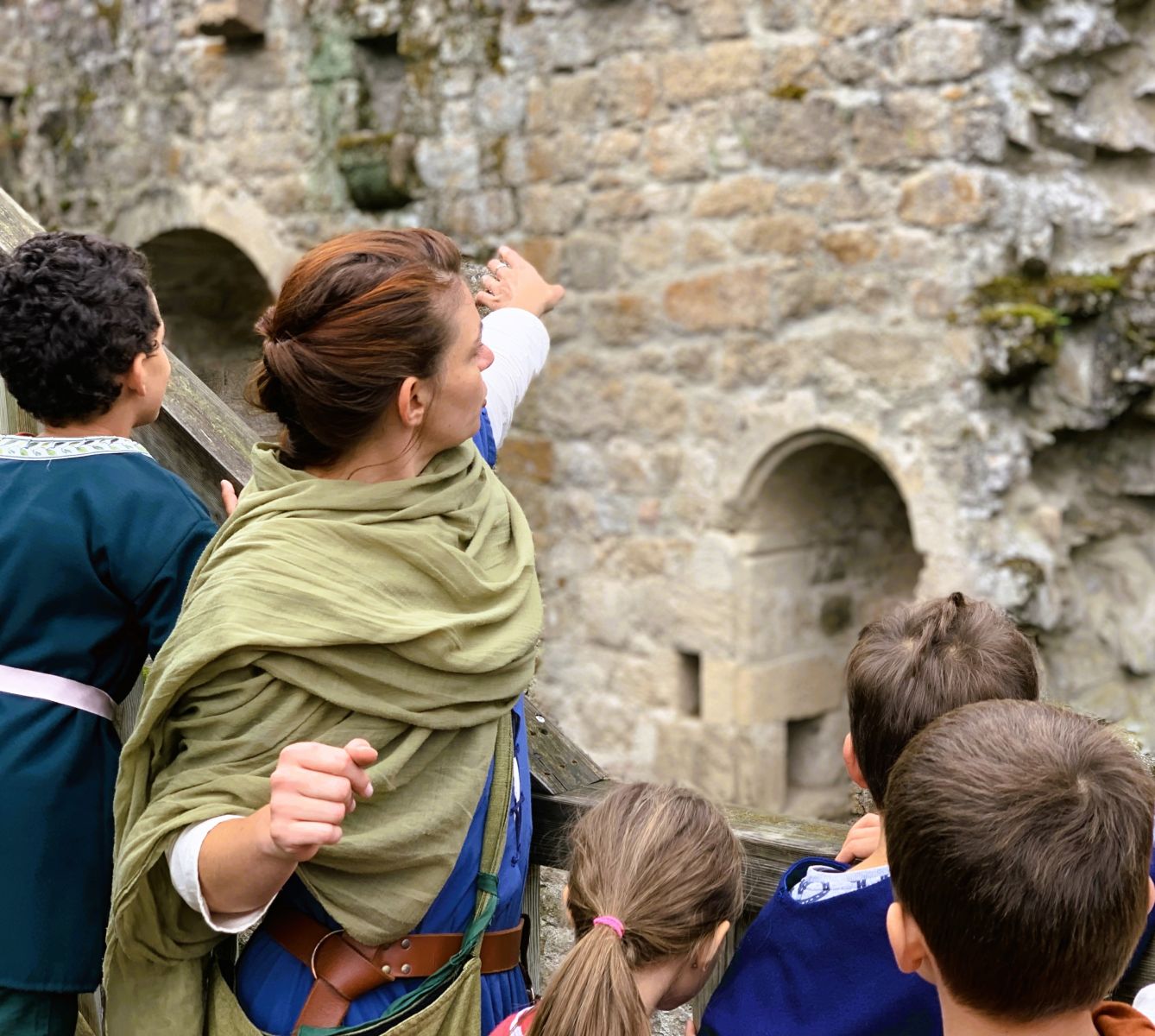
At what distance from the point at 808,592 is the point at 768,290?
3.78 ft

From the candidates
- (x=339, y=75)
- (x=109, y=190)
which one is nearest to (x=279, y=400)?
(x=339, y=75)

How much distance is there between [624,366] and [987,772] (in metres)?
4.20

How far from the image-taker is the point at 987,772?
111 cm

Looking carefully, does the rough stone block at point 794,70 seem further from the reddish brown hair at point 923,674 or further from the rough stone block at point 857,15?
the reddish brown hair at point 923,674

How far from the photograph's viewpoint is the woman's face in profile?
4.76 feet

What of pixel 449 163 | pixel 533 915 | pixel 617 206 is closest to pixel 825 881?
pixel 533 915

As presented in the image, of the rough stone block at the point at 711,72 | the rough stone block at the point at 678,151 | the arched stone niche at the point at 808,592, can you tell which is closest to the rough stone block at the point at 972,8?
the rough stone block at the point at 711,72

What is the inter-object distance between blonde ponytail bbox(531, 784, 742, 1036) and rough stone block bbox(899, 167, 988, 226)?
3.31m

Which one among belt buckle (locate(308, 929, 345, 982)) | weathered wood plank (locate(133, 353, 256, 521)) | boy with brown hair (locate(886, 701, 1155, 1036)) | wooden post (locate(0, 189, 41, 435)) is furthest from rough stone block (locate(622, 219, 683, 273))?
boy with brown hair (locate(886, 701, 1155, 1036))

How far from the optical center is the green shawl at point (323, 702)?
1330 millimetres

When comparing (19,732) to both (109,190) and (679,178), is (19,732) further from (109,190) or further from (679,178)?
(109,190)

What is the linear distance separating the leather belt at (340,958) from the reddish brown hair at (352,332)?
48cm

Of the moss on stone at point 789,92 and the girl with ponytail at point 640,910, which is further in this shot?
the moss on stone at point 789,92

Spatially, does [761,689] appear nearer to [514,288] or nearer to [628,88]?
[628,88]
